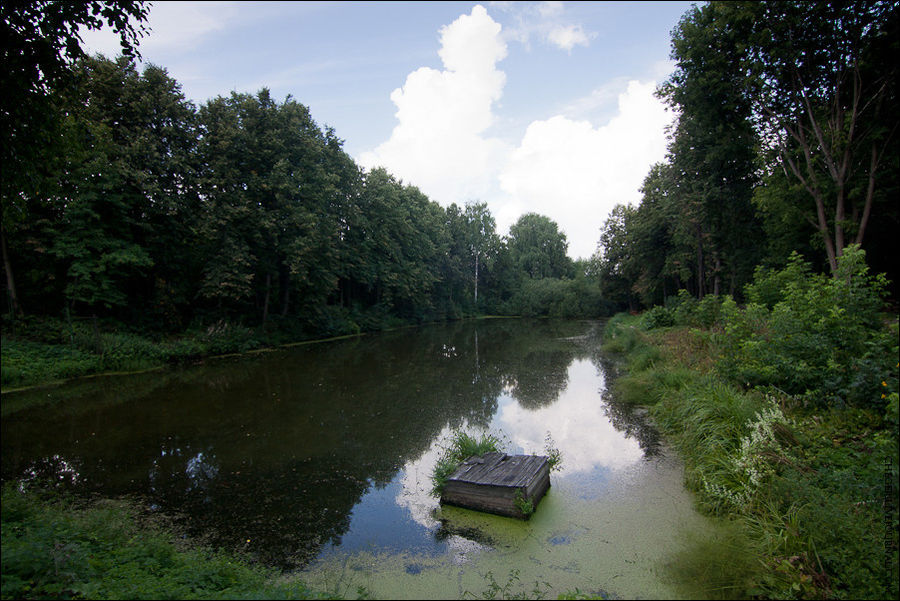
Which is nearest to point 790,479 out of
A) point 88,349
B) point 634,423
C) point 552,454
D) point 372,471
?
point 552,454

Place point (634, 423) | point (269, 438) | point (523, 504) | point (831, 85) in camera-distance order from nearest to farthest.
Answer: point (523, 504) < point (269, 438) < point (634, 423) < point (831, 85)

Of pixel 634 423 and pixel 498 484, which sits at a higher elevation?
pixel 498 484

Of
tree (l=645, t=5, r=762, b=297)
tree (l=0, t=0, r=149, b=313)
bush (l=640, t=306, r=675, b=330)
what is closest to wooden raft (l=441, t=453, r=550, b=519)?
tree (l=0, t=0, r=149, b=313)

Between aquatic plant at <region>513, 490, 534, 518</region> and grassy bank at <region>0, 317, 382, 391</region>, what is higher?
grassy bank at <region>0, 317, 382, 391</region>

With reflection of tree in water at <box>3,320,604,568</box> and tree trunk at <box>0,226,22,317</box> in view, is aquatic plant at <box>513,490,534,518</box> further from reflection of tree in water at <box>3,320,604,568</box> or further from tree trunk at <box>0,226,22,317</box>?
tree trunk at <box>0,226,22,317</box>

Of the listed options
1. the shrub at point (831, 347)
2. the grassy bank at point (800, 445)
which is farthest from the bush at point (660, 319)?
the shrub at point (831, 347)

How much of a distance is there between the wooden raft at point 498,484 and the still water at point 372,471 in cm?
16

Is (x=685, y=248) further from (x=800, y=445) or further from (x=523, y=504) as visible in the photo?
(x=523, y=504)

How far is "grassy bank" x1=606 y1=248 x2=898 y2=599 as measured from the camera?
3.12 m

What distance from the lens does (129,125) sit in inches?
653

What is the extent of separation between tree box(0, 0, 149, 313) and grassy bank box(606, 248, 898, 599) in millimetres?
8337

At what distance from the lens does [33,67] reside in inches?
190

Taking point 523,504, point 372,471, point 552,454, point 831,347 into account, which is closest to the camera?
point 523,504

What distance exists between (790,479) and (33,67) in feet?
30.3
